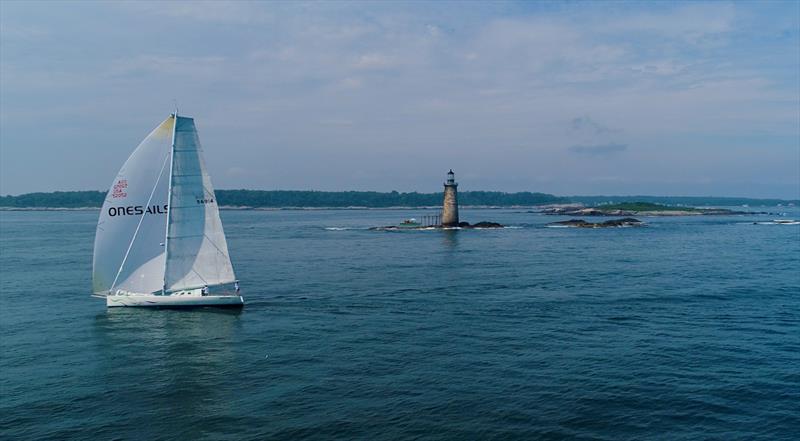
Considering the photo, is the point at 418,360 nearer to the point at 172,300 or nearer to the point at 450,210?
the point at 172,300

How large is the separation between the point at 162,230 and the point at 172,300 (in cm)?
485

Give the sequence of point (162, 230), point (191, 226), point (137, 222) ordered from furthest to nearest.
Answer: point (191, 226)
point (162, 230)
point (137, 222)

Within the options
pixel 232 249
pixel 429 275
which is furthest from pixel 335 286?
pixel 232 249

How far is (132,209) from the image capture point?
3900 cm

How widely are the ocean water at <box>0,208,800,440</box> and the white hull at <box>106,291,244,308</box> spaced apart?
0.59 meters

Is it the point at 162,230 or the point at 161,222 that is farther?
the point at 162,230

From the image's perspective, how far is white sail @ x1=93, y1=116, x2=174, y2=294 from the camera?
126 feet

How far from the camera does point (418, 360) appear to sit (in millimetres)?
29344

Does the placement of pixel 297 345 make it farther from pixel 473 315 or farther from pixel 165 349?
pixel 473 315

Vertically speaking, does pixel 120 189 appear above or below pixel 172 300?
above

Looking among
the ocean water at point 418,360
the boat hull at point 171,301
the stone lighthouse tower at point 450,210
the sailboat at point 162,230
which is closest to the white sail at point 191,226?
the sailboat at point 162,230

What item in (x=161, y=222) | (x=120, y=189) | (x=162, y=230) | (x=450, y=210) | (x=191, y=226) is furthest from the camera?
(x=450, y=210)

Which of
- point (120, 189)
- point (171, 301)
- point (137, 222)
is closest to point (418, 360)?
point (171, 301)

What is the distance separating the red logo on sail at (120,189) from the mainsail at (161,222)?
6cm
